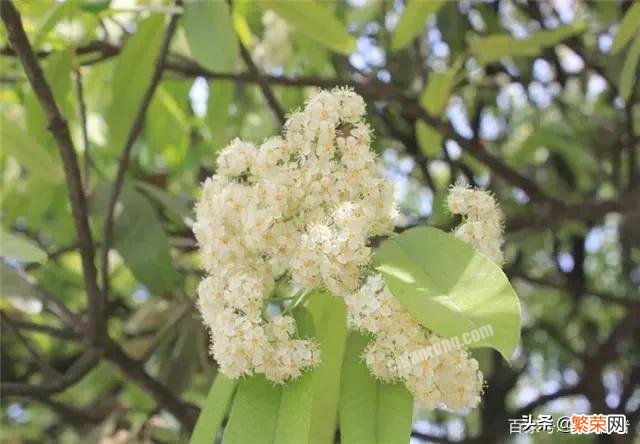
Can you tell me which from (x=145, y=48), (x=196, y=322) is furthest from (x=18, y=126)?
(x=196, y=322)

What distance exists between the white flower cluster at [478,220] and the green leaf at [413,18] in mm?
770

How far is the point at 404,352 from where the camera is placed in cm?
99

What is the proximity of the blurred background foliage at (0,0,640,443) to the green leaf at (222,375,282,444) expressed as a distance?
281 millimetres

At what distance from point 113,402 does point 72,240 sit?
494 mm

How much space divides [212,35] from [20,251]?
0.52 meters

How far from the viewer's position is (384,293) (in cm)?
101

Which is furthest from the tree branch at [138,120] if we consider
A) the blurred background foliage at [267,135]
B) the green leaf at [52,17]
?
the green leaf at [52,17]

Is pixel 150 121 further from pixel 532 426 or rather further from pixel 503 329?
pixel 503 329

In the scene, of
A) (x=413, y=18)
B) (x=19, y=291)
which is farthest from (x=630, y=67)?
(x=19, y=291)

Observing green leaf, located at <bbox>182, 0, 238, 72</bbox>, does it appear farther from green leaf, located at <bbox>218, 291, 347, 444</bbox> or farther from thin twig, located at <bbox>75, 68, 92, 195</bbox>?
green leaf, located at <bbox>218, 291, 347, 444</bbox>

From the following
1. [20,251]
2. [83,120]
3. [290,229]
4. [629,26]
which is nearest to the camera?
[290,229]

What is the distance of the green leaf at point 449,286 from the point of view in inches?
34.9

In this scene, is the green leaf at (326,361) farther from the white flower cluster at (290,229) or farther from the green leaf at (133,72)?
the green leaf at (133,72)

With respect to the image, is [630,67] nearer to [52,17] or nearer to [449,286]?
[449,286]
